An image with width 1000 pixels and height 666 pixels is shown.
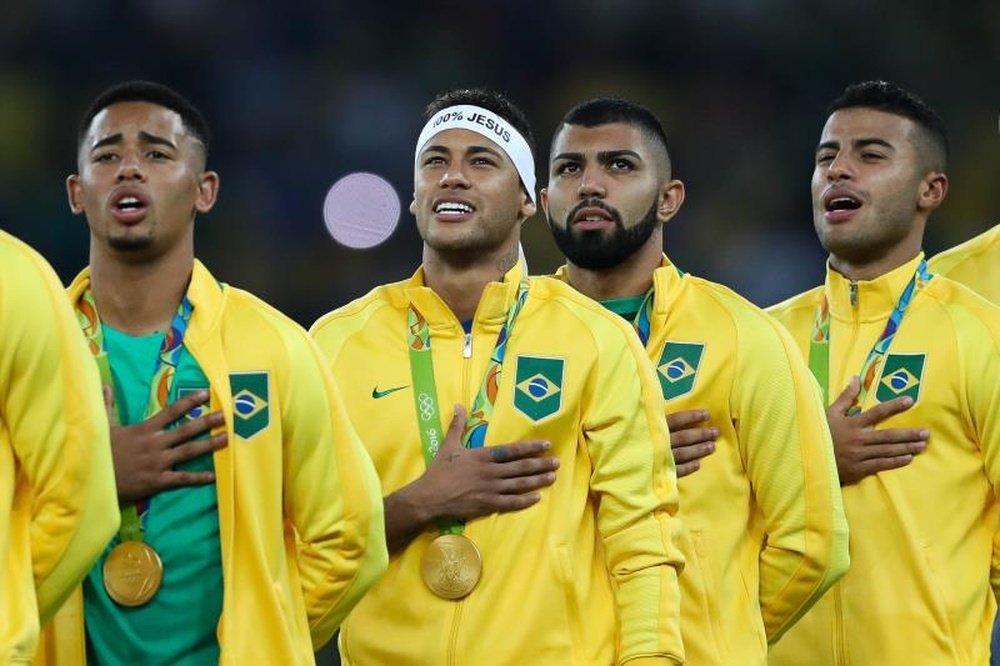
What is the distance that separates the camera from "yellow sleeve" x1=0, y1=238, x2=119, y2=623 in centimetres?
367

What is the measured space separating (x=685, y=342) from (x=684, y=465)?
35cm

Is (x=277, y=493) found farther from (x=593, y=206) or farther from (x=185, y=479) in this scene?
(x=593, y=206)

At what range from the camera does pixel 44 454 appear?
3.69 m

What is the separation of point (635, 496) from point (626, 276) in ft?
3.38

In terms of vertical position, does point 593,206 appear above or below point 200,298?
above

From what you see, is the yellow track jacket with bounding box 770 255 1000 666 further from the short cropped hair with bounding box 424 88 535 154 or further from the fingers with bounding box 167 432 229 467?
the fingers with bounding box 167 432 229 467

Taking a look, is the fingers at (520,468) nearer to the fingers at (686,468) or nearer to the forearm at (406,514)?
the forearm at (406,514)

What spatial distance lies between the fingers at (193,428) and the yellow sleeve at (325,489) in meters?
0.16

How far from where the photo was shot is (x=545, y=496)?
181 inches

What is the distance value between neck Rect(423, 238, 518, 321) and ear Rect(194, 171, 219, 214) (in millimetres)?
652

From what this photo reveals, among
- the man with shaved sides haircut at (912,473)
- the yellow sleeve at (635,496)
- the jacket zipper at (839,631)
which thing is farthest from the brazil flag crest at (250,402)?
the jacket zipper at (839,631)

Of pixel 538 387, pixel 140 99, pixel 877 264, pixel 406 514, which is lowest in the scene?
pixel 406 514

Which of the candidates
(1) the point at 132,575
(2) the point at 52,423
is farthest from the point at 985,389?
(2) the point at 52,423

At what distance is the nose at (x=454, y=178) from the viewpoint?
16.1ft
